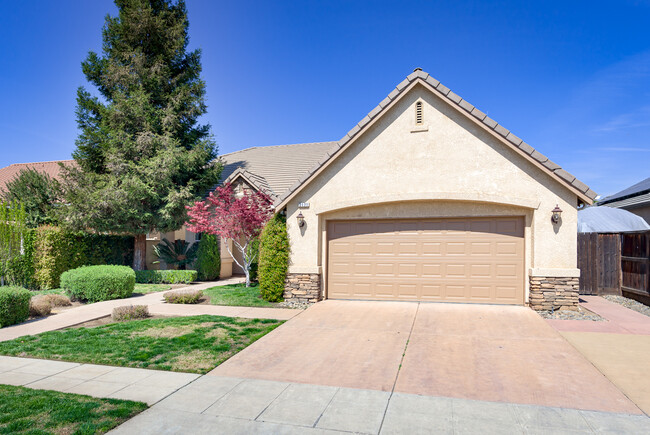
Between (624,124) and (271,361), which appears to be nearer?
(271,361)

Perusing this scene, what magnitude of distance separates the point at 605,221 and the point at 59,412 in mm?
18840

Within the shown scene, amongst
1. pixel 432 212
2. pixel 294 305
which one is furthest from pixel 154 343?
pixel 432 212

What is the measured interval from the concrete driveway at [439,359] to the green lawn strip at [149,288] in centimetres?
792

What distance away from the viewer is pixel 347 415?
4371mm

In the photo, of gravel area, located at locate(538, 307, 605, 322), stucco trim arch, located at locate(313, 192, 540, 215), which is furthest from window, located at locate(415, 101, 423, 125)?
gravel area, located at locate(538, 307, 605, 322)

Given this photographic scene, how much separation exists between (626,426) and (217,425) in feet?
14.4

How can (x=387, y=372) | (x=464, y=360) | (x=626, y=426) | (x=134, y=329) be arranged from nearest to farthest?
1. (x=626, y=426)
2. (x=387, y=372)
3. (x=464, y=360)
4. (x=134, y=329)

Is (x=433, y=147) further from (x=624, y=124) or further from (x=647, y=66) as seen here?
(x=624, y=124)

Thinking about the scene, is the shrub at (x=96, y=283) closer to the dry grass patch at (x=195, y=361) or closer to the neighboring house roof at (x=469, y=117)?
the neighboring house roof at (x=469, y=117)

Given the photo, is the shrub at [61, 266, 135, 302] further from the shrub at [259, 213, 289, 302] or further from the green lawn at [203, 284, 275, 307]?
the shrub at [259, 213, 289, 302]

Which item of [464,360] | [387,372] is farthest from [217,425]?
[464,360]

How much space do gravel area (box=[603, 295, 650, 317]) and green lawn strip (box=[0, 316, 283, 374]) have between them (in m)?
9.92

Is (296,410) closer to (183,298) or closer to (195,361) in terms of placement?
(195,361)

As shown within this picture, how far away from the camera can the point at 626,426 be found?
160 inches
